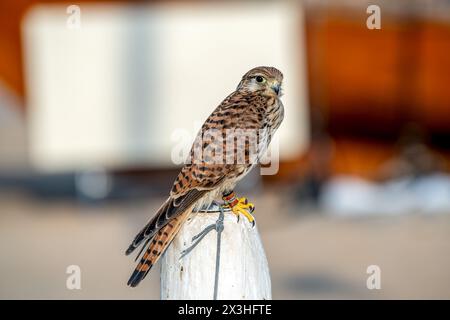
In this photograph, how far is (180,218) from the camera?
330cm

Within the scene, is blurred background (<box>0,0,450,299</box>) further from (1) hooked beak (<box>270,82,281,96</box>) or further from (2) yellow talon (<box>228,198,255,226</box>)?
(2) yellow talon (<box>228,198,255,226</box>)

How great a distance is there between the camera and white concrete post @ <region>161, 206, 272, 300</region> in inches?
114

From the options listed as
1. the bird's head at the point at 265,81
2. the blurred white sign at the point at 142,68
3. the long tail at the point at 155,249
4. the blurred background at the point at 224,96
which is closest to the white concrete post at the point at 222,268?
the long tail at the point at 155,249

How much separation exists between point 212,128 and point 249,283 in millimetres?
954

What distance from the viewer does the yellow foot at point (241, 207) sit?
3.22 meters

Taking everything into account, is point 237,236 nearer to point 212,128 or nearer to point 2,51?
point 212,128

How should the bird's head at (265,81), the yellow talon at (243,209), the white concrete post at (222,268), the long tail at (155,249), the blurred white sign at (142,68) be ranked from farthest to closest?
the blurred white sign at (142,68), the bird's head at (265,81), the yellow talon at (243,209), the long tail at (155,249), the white concrete post at (222,268)

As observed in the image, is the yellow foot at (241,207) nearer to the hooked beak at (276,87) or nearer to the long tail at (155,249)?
the long tail at (155,249)

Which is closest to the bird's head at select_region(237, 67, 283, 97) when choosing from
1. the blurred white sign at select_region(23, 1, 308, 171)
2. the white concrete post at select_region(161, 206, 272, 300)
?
the white concrete post at select_region(161, 206, 272, 300)

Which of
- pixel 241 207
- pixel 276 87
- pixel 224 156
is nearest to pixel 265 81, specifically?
pixel 276 87

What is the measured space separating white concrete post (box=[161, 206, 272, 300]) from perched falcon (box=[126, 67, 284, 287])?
174mm

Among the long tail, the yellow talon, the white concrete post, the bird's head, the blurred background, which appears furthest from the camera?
the blurred background

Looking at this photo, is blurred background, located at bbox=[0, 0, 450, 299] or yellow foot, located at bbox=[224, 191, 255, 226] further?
blurred background, located at bbox=[0, 0, 450, 299]
